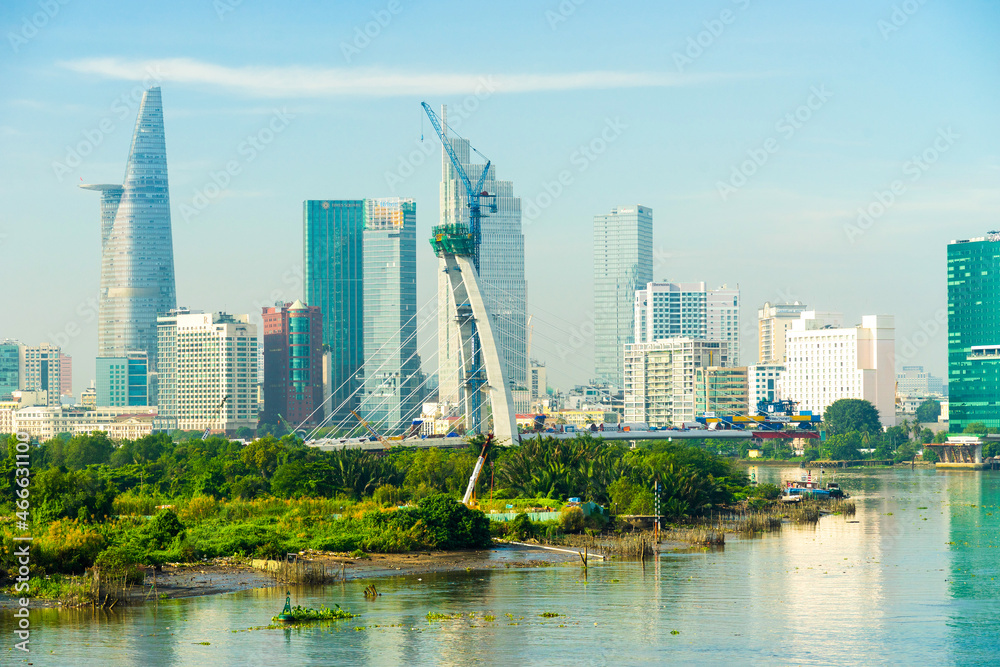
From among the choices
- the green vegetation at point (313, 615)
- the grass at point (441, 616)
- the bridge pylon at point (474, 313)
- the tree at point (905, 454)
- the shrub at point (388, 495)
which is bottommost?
the tree at point (905, 454)

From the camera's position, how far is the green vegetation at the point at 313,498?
166 ft

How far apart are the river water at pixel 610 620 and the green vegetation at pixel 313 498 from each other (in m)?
6.37

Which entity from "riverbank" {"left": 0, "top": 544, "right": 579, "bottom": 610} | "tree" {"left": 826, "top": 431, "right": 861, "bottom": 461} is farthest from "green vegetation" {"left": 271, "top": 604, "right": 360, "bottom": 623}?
"tree" {"left": 826, "top": 431, "right": 861, "bottom": 461}

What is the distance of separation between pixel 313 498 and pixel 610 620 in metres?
34.4

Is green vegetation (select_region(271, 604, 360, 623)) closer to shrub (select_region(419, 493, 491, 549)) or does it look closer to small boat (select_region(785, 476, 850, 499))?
shrub (select_region(419, 493, 491, 549))

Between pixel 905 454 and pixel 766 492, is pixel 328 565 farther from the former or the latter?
pixel 905 454

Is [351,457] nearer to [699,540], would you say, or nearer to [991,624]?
[699,540]

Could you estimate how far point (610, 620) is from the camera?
40156 mm

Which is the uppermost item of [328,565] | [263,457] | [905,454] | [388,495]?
[263,457]

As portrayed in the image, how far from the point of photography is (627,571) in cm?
5138

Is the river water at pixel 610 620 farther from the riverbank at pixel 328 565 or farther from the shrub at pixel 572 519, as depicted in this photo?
the shrub at pixel 572 519

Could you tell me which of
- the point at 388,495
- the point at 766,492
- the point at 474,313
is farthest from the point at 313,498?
the point at 766,492

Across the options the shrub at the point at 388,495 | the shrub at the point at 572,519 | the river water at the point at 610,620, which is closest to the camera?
the river water at the point at 610,620

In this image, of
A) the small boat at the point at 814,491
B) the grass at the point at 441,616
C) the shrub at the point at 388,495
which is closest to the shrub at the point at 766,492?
the small boat at the point at 814,491
